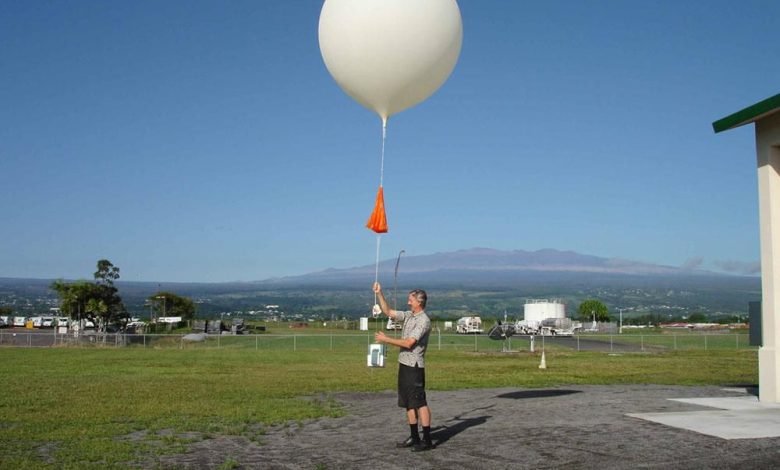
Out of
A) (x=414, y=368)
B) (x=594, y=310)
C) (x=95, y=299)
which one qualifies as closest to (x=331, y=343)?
(x=95, y=299)

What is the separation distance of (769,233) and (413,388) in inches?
294

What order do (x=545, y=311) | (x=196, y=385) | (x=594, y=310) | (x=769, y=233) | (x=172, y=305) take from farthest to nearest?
1. (x=594, y=310)
2. (x=172, y=305)
3. (x=545, y=311)
4. (x=196, y=385)
5. (x=769, y=233)

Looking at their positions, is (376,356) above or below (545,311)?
above

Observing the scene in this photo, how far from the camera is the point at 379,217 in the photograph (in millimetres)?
10227

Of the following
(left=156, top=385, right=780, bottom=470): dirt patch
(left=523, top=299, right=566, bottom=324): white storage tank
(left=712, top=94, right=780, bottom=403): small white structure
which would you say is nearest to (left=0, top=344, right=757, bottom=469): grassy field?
(left=156, top=385, right=780, bottom=470): dirt patch

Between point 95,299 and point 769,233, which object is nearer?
point 769,233

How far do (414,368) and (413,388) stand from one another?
237mm

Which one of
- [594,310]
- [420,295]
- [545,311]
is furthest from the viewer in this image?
[594,310]

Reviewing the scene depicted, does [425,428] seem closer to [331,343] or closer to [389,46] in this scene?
[389,46]

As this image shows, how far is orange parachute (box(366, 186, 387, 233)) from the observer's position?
1019 cm

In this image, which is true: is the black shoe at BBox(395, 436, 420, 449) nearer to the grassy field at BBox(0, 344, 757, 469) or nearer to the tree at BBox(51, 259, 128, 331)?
the grassy field at BBox(0, 344, 757, 469)

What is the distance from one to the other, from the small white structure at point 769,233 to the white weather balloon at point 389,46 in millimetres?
Result: 5805

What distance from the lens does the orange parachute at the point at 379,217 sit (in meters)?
10.2

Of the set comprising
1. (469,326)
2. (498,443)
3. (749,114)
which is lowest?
(469,326)
